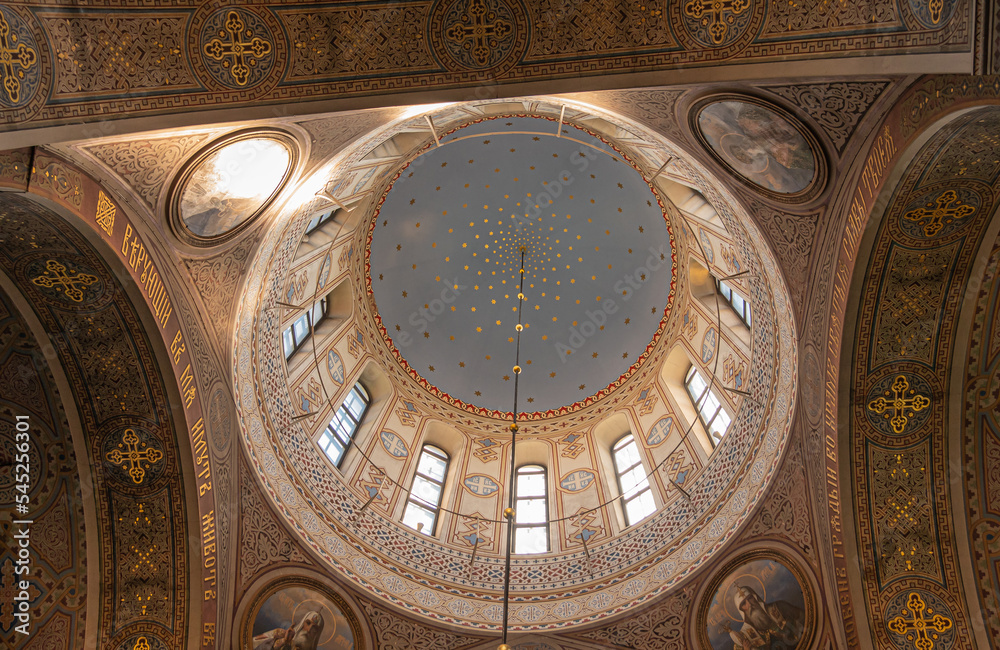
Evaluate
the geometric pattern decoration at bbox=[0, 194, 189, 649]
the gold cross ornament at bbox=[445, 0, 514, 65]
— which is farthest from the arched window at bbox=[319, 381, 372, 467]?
the gold cross ornament at bbox=[445, 0, 514, 65]

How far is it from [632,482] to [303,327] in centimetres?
600

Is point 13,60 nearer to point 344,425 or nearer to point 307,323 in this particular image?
point 307,323

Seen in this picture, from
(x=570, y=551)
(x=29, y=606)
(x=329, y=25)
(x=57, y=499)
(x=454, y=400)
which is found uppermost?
(x=454, y=400)

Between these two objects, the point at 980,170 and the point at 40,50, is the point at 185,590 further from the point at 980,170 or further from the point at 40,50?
the point at 980,170

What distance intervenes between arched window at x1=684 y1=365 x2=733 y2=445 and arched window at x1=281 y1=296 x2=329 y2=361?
647 cm

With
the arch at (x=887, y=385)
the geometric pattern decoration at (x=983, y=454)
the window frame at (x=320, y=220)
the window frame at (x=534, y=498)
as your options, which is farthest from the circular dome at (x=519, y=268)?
the geometric pattern decoration at (x=983, y=454)

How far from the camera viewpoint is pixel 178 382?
321 inches

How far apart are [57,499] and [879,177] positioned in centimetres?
937

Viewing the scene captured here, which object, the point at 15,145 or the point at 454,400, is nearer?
the point at 15,145

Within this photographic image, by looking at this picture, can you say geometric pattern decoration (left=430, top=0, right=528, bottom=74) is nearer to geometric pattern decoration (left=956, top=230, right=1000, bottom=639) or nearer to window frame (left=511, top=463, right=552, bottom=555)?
geometric pattern decoration (left=956, top=230, right=1000, bottom=639)

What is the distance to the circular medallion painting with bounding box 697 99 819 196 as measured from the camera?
22.3 ft

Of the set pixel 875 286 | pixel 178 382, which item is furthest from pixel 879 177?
pixel 178 382

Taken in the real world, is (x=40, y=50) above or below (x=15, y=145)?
above

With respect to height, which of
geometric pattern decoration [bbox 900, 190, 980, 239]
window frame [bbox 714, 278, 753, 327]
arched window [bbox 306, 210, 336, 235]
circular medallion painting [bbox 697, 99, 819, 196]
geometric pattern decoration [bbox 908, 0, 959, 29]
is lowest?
geometric pattern decoration [bbox 908, 0, 959, 29]
